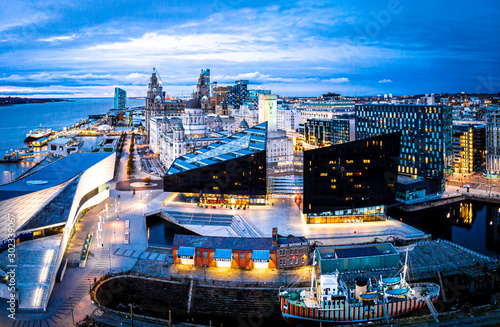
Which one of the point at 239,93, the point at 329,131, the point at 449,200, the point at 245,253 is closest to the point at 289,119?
the point at 329,131

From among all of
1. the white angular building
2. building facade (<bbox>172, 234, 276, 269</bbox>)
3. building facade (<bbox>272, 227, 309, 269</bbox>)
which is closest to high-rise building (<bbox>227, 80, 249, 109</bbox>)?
the white angular building

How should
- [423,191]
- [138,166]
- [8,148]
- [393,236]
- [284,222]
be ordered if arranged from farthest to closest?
1. [8,148]
2. [138,166]
3. [423,191]
4. [284,222]
5. [393,236]

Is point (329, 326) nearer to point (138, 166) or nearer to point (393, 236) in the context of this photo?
point (393, 236)

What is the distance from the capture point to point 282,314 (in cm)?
2552

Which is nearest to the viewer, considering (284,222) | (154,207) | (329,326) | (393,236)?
(329,326)

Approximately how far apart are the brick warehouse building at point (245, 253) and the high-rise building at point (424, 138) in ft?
84.2

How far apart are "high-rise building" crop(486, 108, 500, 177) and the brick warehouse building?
38.4m

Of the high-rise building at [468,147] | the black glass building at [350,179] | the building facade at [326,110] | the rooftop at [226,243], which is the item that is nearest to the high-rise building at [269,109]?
the building facade at [326,110]

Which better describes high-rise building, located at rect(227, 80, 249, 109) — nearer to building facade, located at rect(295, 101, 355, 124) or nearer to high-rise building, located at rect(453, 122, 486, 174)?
building facade, located at rect(295, 101, 355, 124)

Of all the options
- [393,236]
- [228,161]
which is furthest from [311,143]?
[393,236]

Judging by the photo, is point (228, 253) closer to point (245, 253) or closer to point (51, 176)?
point (245, 253)

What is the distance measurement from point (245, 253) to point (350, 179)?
1349 centimetres

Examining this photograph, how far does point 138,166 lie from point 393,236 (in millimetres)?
45406

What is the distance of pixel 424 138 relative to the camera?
181 ft
